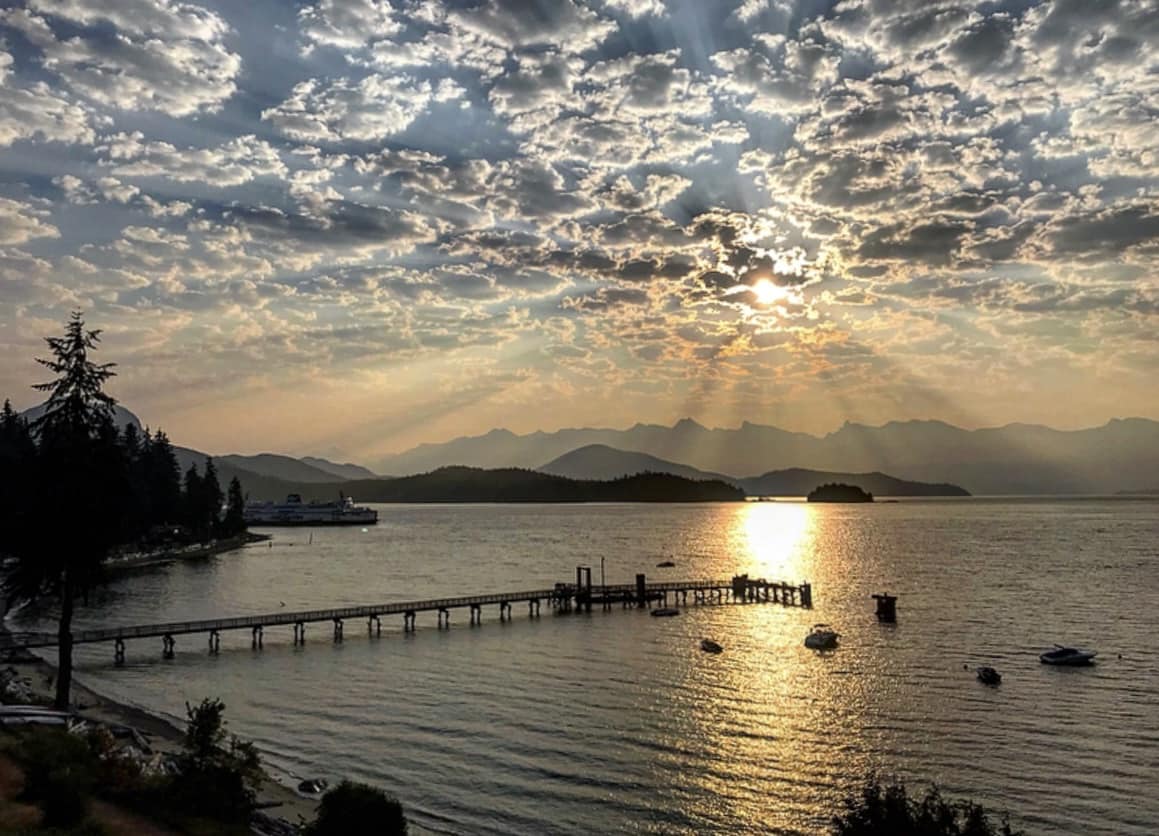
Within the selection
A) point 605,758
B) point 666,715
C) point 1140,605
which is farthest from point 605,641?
point 1140,605

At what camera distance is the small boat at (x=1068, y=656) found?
68.1 metres

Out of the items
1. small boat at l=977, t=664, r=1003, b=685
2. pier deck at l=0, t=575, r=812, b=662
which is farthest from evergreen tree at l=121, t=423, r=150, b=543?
small boat at l=977, t=664, r=1003, b=685

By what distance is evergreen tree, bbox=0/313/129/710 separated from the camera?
1699 inches

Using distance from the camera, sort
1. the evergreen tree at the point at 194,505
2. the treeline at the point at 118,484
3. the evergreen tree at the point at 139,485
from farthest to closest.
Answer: the evergreen tree at the point at 194,505, the evergreen tree at the point at 139,485, the treeline at the point at 118,484

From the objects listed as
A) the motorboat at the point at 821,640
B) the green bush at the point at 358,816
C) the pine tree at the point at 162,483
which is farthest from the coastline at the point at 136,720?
the pine tree at the point at 162,483

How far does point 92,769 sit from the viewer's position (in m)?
28.6

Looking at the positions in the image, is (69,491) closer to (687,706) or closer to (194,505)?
(687,706)

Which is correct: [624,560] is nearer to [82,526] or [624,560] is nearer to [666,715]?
[666,715]

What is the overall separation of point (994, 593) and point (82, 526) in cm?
10858

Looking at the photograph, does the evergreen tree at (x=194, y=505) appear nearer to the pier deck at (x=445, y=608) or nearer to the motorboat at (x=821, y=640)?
the pier deck at (x=445, y=608)

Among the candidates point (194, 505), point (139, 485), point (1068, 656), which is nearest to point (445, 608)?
point (1068, 656)

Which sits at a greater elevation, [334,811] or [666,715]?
[334,811]

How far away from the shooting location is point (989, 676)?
204 ft

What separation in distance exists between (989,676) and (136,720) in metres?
57.2
